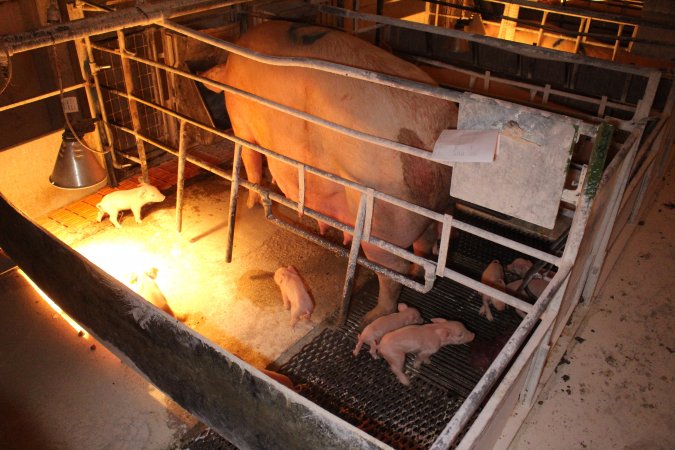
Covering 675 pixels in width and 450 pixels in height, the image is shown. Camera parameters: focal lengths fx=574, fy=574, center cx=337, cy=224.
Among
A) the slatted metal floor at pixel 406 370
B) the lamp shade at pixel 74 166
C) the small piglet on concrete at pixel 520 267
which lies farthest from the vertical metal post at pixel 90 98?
the small piglet on concrete at pixel 520 267

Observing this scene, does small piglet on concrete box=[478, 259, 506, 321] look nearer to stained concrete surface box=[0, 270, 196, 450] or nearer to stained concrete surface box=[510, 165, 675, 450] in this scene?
stained concrete surface box=[510, 165, 675, 450]

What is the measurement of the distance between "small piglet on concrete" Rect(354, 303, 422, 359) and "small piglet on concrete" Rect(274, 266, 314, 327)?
45 centimetres

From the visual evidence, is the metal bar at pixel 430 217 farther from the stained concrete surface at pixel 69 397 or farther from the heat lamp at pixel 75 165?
the stained concrete surface at pixel 69 397

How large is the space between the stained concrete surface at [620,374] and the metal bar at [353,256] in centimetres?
134

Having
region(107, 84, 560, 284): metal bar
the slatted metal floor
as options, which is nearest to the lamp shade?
region(107, 84, 560, 284): metal bar

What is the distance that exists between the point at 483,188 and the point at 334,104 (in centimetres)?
127

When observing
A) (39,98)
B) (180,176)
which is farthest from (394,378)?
(39,98)

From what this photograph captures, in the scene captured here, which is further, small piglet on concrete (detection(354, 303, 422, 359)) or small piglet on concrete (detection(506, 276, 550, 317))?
small piglet on concrete (detection(506, 276, 550, 317))

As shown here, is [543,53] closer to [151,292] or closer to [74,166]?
[151,292]

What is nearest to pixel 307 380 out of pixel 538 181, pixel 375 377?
pixel 375 377

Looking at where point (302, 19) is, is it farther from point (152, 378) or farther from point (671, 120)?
point (152, 378)

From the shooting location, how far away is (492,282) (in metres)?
4.14

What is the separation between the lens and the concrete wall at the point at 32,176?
4.71 meters

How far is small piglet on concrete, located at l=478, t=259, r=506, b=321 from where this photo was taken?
13.4 ft
